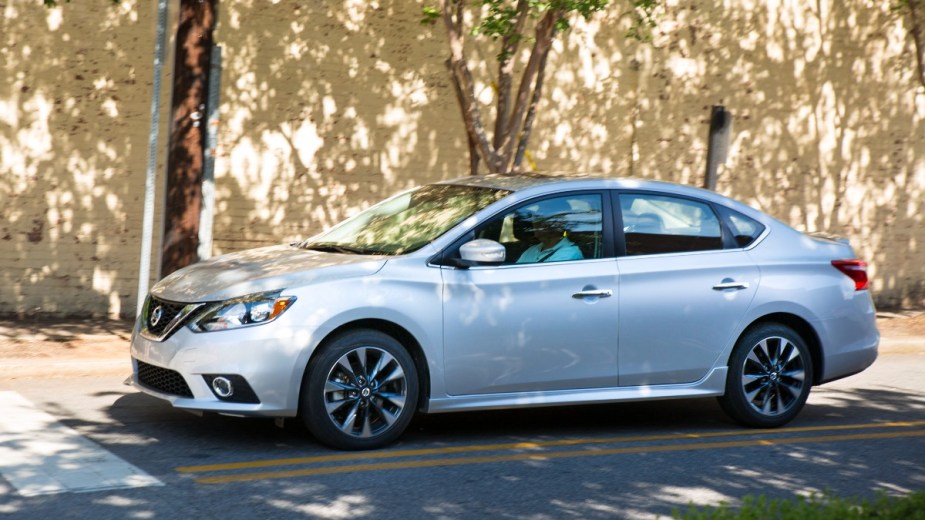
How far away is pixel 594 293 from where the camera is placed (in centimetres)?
796

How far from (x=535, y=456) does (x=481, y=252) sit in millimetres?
1270

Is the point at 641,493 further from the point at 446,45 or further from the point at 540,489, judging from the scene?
the point at 446,45

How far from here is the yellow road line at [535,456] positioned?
6820 millimetres

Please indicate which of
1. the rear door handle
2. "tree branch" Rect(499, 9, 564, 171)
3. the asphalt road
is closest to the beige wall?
"tree branch" Rect(499, 9, 564, 171)

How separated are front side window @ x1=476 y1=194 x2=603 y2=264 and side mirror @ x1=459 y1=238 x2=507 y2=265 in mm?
219

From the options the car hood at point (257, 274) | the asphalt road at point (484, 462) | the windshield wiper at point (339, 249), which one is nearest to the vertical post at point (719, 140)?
the asphalt road at point (484, 462)

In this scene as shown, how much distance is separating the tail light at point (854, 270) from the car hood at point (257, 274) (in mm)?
3402

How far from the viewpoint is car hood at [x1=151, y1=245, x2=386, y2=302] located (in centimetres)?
730

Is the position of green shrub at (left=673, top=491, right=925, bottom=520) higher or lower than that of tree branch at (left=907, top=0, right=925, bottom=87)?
lower

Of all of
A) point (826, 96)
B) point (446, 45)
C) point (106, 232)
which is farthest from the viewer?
point (826, 96)

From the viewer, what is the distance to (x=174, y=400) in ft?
24.1

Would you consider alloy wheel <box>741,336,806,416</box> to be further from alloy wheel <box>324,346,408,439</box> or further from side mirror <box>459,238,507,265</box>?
alloy wheel <box>324,346,408,439</box>

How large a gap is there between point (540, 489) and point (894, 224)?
11649mm

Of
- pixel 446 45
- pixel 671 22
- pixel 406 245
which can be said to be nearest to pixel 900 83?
pixel 671 22
